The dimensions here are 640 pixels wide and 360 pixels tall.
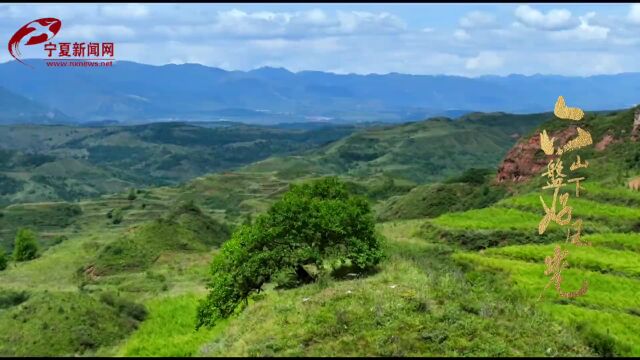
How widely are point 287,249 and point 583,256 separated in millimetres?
27638

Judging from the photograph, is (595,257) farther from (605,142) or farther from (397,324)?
(605,142)

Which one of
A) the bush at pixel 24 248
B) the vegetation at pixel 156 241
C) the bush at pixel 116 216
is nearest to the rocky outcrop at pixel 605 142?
the vegetation at pixel 156 241

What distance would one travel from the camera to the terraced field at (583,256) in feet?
141

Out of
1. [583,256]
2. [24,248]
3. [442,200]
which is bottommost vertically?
[24,248]

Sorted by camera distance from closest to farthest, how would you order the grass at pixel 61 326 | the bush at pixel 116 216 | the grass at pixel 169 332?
the grass at pixel 169 332 → the grass at pixel 61 326 → the bush at pixel 116 216

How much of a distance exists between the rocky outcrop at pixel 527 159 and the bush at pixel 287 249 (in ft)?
260

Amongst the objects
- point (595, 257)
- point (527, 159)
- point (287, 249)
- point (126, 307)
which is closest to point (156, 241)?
point (126, 307)

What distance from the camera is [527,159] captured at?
124312 millimetres

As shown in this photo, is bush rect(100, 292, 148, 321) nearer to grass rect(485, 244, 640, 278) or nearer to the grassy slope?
the grassy slope

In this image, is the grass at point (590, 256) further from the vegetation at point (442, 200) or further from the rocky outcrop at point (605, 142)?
the rocky outcrop at point (605, 142)

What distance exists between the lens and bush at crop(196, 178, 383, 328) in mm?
46062

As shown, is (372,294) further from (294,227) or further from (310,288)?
(294,227)

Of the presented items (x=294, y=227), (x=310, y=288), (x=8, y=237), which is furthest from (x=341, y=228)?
(x=8, y=237)

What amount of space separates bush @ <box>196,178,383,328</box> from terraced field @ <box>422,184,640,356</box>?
41.4 feet
